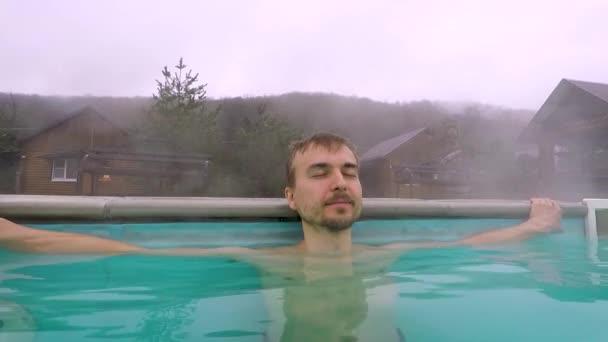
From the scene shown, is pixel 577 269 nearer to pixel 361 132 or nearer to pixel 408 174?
pixel 408 174

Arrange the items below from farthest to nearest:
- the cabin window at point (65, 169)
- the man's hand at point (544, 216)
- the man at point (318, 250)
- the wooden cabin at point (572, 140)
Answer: the cabin window at point (65, 169) → the wooden cabin at point (572, 140) → the man's hand at point (544, 216) → the man at point (318, 250)

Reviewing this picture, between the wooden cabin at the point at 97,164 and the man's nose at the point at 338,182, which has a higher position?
the wooden cabin at the point at 97,164

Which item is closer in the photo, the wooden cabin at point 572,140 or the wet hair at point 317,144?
the wet hair at point 317,144

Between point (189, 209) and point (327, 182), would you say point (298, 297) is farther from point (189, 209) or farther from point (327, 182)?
point (189, 209)

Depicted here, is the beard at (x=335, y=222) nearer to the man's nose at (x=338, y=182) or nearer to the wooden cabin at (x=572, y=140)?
the man's nose at (x=338, y=182)

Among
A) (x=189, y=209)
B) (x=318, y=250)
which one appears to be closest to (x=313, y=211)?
(x=318, y=250)

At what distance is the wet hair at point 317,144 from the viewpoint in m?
1.76

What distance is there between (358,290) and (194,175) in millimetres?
6532

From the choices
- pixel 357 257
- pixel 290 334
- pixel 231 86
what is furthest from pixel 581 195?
pixel 231 86

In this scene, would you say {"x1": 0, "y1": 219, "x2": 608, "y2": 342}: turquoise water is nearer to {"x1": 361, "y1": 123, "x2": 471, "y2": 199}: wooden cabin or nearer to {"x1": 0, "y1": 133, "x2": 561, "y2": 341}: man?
{"x1": 0, "y1": 133, "x2": 561, "y2": 341}: man

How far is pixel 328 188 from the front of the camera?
1.64 m

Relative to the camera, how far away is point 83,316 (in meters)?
1.13

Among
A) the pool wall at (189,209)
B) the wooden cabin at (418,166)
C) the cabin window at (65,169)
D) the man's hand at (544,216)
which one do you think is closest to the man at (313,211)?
the pool wall at (189,209)

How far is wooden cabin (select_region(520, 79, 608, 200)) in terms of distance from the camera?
28.5 feet
